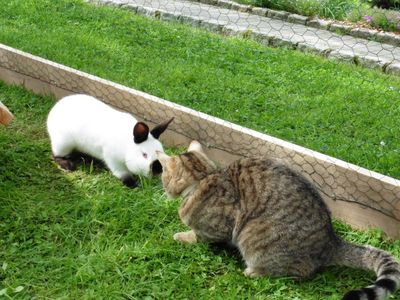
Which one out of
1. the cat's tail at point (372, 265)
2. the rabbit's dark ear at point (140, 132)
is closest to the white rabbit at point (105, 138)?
the rabbit's dark ear at point (140, 132)

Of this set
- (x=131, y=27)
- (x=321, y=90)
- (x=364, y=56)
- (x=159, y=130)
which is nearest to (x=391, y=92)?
(x=321, y=90)

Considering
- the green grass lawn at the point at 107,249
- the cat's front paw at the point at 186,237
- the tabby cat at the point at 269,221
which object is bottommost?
the green grass lawn at the point at 107,249

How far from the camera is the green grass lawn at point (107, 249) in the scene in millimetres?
2596

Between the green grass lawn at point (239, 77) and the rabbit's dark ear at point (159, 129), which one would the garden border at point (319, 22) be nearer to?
the green grass lawn at point (239, 77)

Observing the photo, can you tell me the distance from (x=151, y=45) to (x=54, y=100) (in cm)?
172

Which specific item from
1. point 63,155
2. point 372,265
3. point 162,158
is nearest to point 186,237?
point 162,158

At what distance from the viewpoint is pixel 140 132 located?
131 inches

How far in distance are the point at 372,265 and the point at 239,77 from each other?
2.78 metres

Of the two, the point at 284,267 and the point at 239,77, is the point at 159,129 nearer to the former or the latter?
the point at 284,267

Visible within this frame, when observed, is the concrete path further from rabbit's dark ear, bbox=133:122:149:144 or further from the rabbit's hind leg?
the rabbit's hind leg

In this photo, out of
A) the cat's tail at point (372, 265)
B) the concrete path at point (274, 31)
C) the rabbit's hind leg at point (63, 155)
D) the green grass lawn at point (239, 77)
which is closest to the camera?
the cat's tail at point (372, 265)

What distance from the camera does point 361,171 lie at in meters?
2.98

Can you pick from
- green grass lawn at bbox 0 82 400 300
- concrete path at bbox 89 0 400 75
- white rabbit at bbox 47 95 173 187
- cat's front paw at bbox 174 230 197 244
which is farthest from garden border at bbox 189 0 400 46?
cat's front paw at bbox 174 230 197 244

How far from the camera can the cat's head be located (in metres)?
2.95
